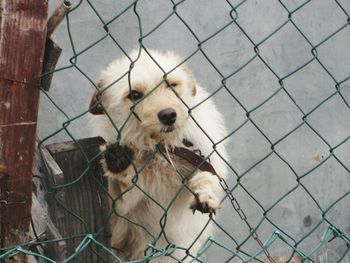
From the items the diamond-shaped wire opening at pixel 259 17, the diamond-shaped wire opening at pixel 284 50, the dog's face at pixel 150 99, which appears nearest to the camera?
the dog's face at pixel 150 99

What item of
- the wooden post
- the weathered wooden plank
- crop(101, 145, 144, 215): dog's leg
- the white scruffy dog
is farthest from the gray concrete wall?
the wooden post

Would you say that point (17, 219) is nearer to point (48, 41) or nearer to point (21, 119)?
point (21, 119)

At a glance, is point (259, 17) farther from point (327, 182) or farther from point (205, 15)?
point (327, 182)

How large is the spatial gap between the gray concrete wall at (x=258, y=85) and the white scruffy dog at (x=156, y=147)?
0.79 m

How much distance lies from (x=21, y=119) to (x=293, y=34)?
11.7ft

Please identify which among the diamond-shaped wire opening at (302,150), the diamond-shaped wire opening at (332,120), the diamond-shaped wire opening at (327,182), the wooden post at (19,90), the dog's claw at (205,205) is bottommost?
the dog's claw at (205,205)

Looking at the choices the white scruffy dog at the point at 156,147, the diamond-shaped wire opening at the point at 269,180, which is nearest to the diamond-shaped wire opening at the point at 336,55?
the diamond-shaped wire opening at the point at 269,180

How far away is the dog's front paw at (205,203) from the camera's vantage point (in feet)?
10.4

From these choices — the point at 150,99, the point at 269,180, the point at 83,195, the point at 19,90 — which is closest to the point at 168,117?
the point at 150,99

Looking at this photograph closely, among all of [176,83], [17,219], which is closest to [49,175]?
[17,219]

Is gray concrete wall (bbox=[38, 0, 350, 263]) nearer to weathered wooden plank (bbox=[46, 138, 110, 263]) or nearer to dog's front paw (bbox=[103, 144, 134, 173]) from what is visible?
dog's front paw (bbox=[103, 144, 134, 173])

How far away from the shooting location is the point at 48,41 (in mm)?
1982

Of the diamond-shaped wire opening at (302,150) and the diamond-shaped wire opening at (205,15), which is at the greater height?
the diamond-shaped wire opening at (205,15)

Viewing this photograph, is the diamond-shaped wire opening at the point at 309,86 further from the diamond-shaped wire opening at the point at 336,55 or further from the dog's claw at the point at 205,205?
the dog's claw at the point at 205,205
